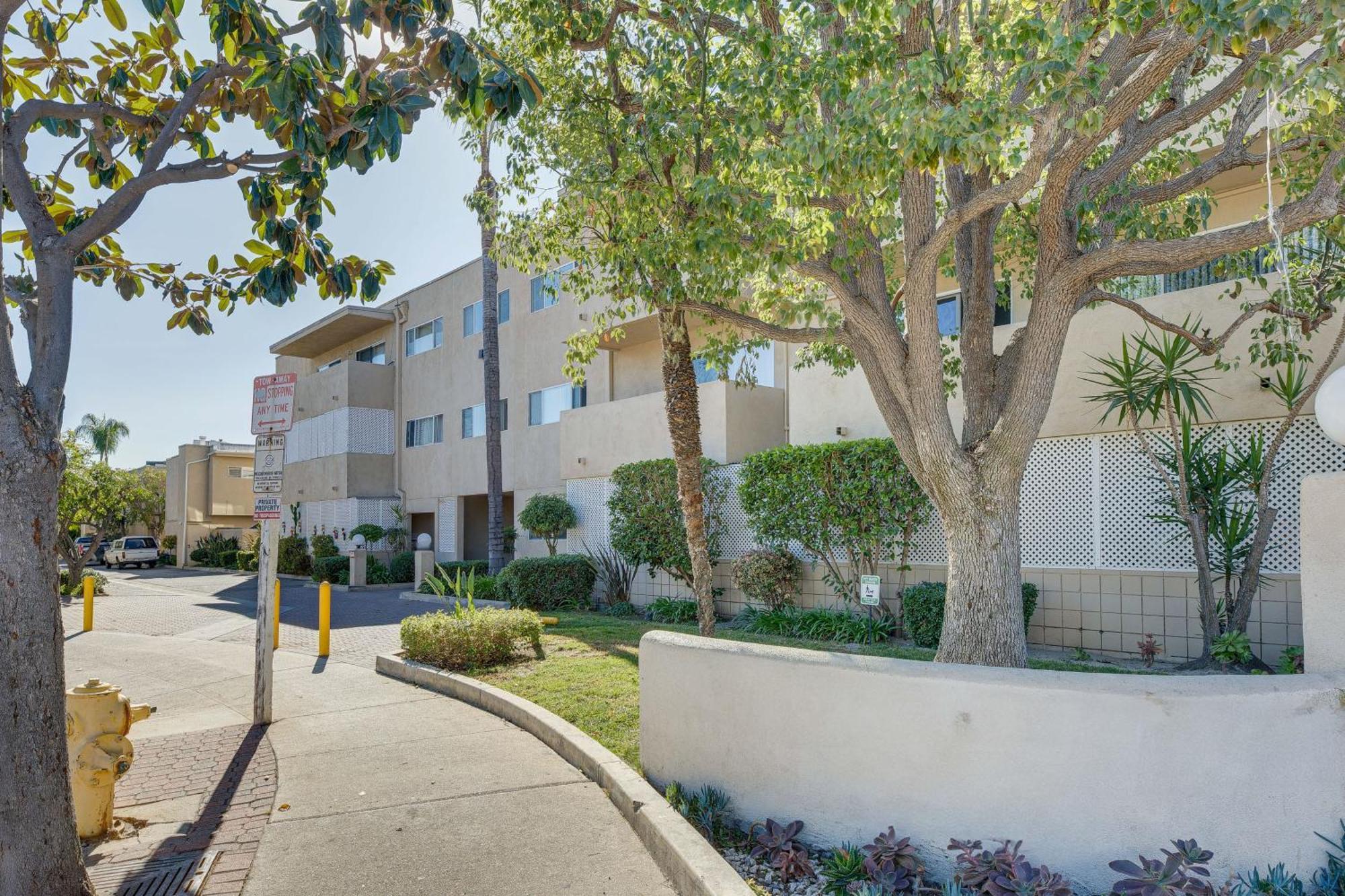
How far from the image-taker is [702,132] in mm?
7785

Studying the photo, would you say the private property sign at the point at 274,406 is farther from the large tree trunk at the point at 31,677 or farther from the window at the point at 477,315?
the window at the point at 477,315

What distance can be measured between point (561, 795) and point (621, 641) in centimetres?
612

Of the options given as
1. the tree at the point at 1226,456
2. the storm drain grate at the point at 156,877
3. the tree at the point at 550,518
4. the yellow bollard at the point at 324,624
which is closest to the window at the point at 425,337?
the tree at the point at 550,518

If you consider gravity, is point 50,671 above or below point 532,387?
below

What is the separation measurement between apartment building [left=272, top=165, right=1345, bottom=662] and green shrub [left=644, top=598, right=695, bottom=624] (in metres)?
0.67

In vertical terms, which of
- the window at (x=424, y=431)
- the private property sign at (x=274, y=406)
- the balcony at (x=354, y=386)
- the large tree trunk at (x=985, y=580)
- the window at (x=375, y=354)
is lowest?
the large tree trunk at (x=985, y=580)

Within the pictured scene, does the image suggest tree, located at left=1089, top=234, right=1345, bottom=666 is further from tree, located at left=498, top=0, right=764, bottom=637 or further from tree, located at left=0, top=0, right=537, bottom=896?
tree, located at left=0, top=0, right=537, bottom=896

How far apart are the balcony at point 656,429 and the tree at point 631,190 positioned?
14.8ft

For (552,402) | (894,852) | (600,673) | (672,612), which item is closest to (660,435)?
(672,612)

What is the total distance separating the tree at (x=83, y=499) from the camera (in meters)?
23.6

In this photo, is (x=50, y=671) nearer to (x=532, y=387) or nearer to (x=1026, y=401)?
(x=1026, y=401)

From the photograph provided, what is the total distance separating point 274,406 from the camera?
852cm

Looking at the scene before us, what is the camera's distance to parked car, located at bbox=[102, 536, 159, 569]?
143 feet

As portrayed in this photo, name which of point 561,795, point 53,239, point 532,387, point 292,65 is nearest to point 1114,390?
point 561,795
